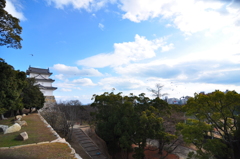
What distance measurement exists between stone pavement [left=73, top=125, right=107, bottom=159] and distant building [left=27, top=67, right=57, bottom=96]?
16.5m

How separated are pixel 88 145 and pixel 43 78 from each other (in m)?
23.0

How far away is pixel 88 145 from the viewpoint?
12875 millimetres

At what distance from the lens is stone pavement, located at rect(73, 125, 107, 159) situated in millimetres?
11184

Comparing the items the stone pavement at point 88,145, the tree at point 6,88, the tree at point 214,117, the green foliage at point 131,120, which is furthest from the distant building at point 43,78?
the tree at point 214,117

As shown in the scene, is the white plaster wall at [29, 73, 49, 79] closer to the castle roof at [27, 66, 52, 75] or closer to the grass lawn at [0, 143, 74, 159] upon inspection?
the castle roof at [27, 66, 52, 75]

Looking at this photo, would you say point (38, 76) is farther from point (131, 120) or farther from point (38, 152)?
point (38, 152)

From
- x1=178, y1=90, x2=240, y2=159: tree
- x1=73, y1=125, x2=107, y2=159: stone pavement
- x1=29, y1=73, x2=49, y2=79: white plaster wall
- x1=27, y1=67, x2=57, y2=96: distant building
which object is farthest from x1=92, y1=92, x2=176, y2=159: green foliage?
x1=29, y1=73, x2=49, y2=79: white plaster wall

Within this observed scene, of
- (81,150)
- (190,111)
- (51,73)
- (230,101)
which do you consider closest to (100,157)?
(81,150)

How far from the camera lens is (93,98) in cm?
1250

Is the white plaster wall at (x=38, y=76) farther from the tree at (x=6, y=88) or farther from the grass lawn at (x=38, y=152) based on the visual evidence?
the grass lawn at (x=38, y=152)

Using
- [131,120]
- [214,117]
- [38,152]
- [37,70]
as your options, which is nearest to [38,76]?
[37,70]

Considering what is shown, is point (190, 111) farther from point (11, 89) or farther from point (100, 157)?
point (11, 89)

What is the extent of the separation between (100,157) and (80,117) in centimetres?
1209

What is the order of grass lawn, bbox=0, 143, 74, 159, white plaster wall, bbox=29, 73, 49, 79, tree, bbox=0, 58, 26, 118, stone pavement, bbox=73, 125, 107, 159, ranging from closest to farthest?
grass lawn, bbox=0, 143, 74, 159 < tree, bbox=0, 58, 26, 118 < stone pavement, bbox=73, 125, 107, 159 < white plaster wall, bbox=29, 73, 49, 79
